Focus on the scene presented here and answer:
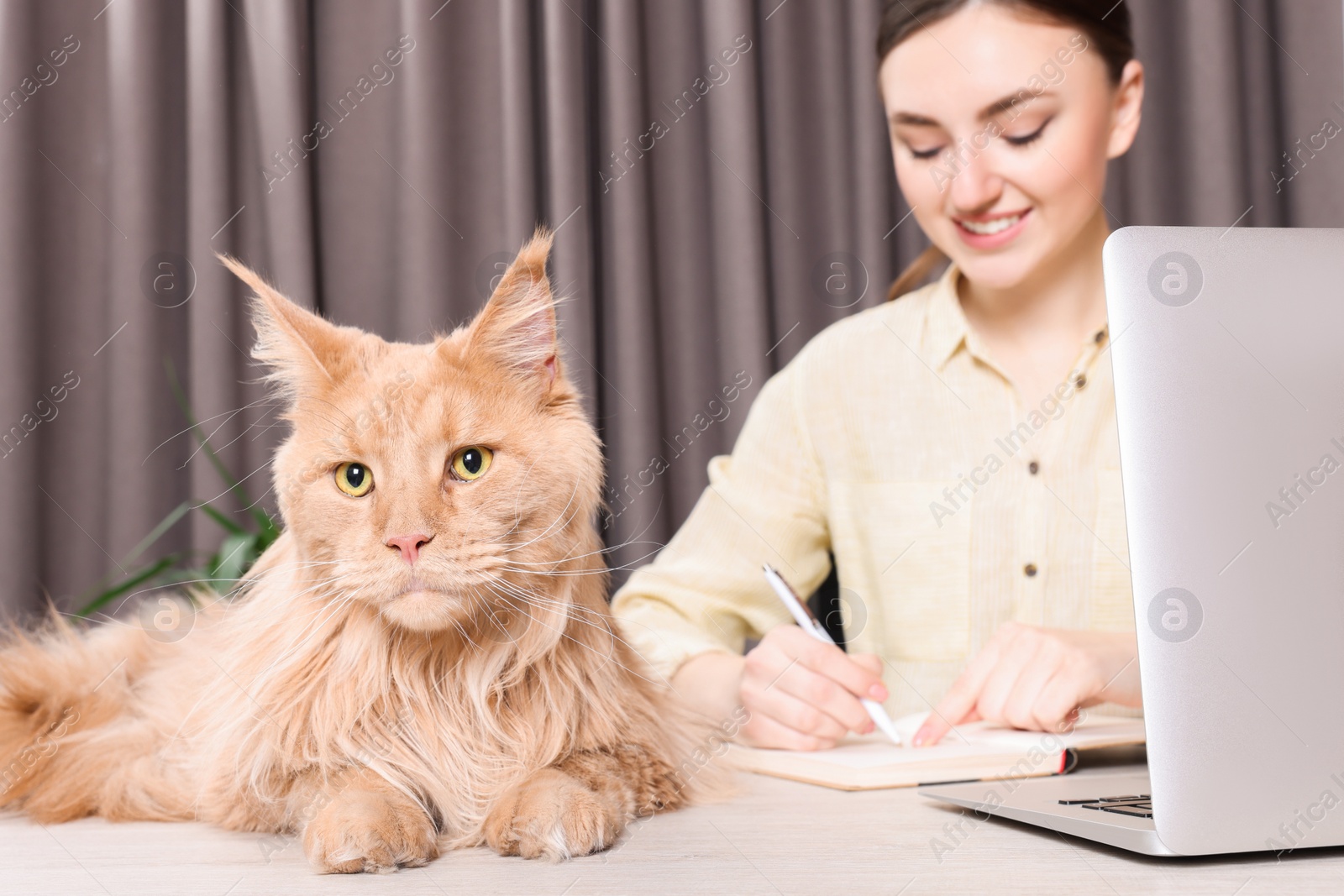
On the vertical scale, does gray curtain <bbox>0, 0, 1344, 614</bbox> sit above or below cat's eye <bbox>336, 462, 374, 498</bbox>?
above

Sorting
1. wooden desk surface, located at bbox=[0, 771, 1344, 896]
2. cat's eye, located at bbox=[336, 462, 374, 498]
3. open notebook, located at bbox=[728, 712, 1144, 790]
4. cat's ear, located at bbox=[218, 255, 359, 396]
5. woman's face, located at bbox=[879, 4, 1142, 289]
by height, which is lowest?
open notebook, located at bbox=[728, 712, 1144, 790]

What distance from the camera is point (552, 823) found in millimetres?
687

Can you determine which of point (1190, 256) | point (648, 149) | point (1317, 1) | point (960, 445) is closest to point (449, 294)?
point (648, 149)

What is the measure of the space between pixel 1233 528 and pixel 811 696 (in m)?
0.67

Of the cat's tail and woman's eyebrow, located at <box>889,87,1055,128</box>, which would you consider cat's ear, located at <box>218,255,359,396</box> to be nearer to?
the cat's tail

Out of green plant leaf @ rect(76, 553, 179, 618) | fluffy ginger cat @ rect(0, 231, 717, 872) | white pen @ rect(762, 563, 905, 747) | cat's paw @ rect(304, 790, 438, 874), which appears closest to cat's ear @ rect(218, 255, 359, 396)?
fluffy ginger cat @ rect(0, 231, 717, 872)

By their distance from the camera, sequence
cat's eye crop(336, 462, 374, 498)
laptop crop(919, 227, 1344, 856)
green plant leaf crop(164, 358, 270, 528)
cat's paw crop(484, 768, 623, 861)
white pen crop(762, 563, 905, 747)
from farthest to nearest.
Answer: green plant leaf crop(164, 358, 270, 528)
white pen crop(762, 563, 905, 747)
cat's eye crop(336, 462, 374, 498)
cat's paw crop(484, 768, 623, 861)
laptop crop(919, 227, 1344, 856)

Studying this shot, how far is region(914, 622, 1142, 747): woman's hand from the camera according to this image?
1.19 meters

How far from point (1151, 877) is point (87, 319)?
86.8 inches

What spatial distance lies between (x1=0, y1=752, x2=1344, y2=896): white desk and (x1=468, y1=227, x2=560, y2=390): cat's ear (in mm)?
411

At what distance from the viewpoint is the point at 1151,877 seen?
0.59m

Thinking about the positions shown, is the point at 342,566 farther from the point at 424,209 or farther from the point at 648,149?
the point at 648,149

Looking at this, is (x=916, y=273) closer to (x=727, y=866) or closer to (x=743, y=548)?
(x=743, y=548)

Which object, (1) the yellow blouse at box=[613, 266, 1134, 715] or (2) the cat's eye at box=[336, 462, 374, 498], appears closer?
(2) the cat's eye at box=[336, 462, 374, 498]
